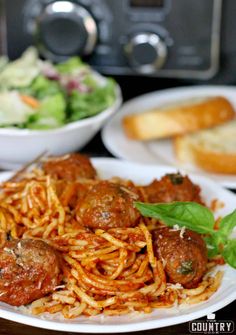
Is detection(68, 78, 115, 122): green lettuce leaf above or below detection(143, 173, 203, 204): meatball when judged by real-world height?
below

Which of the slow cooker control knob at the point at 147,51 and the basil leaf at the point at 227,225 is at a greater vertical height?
the basil leaf at the point at 227,225

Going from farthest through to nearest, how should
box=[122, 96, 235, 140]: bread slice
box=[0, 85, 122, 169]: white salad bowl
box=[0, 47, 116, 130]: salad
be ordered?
box=[122, 96, 235, 140]: bread slice < box=[0, 47, 116, 130]: salad < box=[0, 85, 122, 169]: white salad bowl

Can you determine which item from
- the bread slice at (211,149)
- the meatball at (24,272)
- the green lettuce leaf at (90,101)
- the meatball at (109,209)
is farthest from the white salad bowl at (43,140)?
the meatball at (24,272)

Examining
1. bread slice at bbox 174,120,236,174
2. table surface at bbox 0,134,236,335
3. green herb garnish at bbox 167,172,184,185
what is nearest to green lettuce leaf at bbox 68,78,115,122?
bread slice at bbox 174,120,236,174

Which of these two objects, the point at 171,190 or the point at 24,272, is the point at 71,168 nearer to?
the point at 171,190

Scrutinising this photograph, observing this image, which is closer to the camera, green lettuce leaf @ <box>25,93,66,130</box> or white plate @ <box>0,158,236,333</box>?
white plate @ <box>0,158,236,333</box>

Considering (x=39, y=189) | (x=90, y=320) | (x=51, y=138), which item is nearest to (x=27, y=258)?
Result: (x=90, y=320)

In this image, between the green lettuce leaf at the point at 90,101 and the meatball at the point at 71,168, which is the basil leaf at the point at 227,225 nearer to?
the meatball at the point at 71,168

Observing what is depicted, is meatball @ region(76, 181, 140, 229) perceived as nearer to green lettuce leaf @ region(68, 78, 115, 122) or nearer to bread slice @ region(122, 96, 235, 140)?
green lettuce leaf @ region(68, 78, 115, 122)
